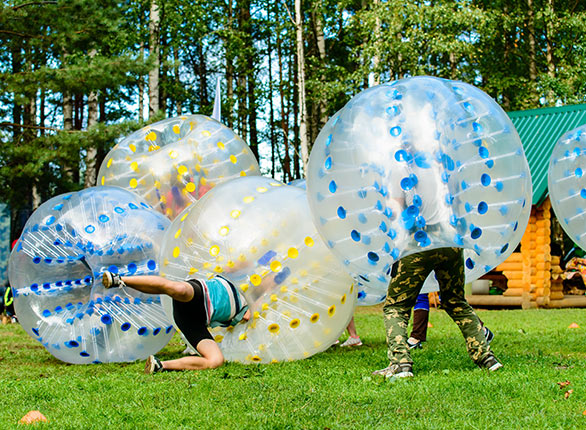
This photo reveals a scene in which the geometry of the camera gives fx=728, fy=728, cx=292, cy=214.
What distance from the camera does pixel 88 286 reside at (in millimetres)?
6789

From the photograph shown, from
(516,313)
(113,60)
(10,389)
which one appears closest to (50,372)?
(10,389)

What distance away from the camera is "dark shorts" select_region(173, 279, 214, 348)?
5969 mm

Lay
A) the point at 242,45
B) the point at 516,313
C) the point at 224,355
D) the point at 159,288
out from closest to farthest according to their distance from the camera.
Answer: the point at 159,288 → the point at 224,355 → the point at 516,313 → the point at 242,45

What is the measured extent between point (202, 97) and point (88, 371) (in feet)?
89.8

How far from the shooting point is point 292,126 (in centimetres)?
3566

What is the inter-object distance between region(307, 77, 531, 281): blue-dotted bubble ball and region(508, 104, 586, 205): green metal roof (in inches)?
421

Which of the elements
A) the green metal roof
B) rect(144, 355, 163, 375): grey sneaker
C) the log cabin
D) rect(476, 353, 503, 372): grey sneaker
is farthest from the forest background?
rect(476, 353, 503, 372): grey sneaker

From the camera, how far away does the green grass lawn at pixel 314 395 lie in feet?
13.0

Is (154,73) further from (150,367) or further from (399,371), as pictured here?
(399,371)

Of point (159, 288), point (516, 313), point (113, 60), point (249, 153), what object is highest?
point (113, 60)

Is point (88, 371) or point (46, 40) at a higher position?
point (46, 40)

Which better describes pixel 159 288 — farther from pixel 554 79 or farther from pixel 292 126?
pixel 292 126

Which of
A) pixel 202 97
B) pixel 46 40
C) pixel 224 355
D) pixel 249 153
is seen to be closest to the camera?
pixel 224 355

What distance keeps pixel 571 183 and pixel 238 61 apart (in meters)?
22.2
